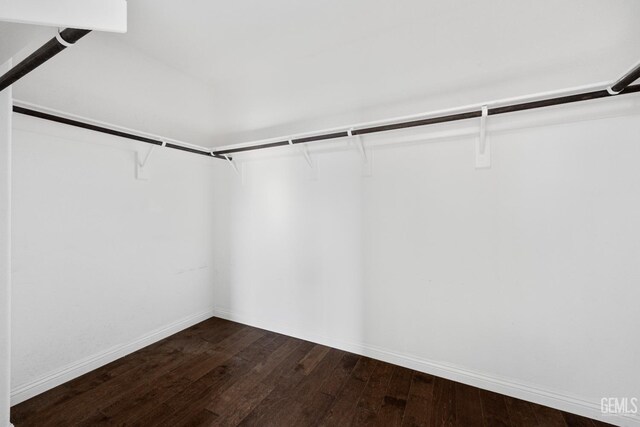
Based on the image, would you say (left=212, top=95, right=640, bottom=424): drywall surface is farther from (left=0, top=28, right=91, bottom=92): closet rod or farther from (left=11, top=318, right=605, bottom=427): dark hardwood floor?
(left=0, top=28, right=91, bottom=92): closet rod

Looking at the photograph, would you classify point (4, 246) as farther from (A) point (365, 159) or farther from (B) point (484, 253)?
(B) point (484, 253)

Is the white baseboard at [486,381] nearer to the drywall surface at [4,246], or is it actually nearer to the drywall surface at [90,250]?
the drywall surface at [90,250]

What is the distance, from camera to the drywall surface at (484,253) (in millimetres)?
1562

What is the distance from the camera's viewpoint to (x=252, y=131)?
9.37 ft

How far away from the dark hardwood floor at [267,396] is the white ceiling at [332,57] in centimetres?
204

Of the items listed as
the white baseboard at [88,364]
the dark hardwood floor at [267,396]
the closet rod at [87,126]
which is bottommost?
the dark hardwood floor at [267,396]

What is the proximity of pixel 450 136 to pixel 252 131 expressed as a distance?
1.96 metres

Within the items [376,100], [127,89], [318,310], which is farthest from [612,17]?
[127,89]

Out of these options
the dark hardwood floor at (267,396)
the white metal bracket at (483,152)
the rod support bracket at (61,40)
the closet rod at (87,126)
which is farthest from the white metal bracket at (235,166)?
the white metal bracket at (483,152)

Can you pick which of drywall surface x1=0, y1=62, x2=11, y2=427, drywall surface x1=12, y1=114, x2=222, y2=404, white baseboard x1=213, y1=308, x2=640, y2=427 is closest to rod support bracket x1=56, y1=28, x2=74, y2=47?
drywall surface x1=0, y1=62, x2=11, y2=427

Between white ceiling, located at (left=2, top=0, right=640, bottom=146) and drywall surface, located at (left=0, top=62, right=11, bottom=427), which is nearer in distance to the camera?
drywall surface, located at (left=0, top=62, right=11, bottom=427)

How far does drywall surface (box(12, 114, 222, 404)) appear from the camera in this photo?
5.68 feet

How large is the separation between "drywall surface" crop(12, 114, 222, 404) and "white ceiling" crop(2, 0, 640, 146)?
342mm

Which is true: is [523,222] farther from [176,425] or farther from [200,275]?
[200,275]
